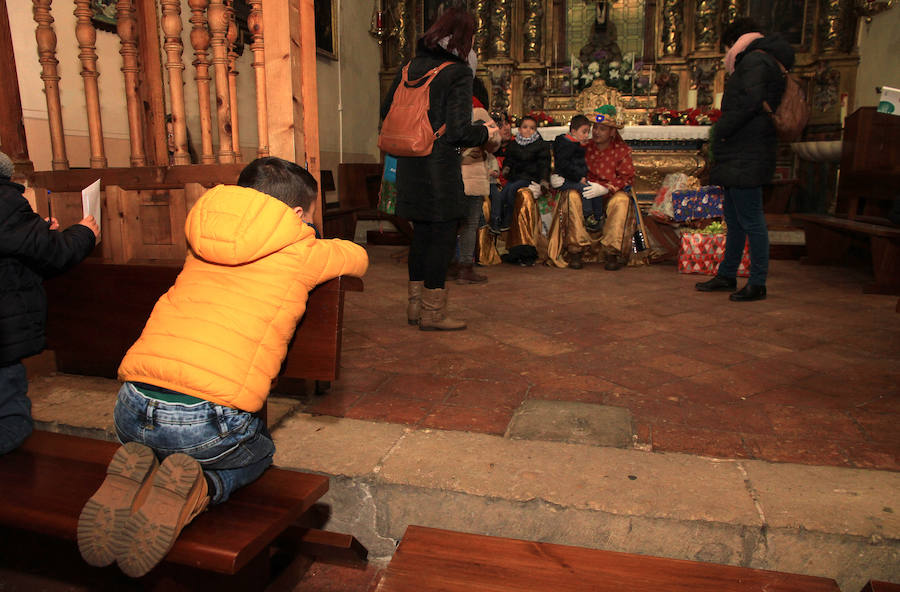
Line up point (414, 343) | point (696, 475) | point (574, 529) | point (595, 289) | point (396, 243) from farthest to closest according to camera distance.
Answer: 1. point (396, 243)
2. point (595, 289)
3. point (414, 343)
4. point (696, 475)
5. point (574, 529)

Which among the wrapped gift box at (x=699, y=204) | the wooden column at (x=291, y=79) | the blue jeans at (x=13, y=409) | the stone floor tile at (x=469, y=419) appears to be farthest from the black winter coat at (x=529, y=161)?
the blue jeans at (x=13, y=409)

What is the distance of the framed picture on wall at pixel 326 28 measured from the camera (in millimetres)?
8097

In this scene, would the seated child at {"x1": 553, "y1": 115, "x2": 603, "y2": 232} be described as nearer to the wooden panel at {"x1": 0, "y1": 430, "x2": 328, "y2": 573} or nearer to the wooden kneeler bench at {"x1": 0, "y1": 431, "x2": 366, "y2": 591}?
the wooden kneeler bench at {"x1": 0, "y1": 431, "x2": 366, "y2": 591}

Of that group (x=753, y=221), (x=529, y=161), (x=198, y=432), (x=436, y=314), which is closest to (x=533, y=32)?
(x=529, y=161)

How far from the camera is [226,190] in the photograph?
1507 millimetres

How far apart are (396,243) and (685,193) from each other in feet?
10.5

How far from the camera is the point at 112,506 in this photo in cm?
131

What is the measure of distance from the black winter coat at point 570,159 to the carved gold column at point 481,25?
4354 millimetres

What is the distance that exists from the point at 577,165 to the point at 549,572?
5180 millimetres

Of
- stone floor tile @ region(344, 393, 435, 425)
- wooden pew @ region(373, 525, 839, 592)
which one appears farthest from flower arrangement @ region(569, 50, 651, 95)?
wooden pew @ region(373, 525, 839, 592)

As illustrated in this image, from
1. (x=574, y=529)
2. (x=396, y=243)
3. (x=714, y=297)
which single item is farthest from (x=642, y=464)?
(x=396, y=243)

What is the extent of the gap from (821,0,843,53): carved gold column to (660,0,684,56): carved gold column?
1882 millimetres

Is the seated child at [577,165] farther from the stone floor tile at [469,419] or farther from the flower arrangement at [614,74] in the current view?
the stone floor tile at [469,419]

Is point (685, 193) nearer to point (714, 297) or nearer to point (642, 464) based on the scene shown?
point (714, 297)
